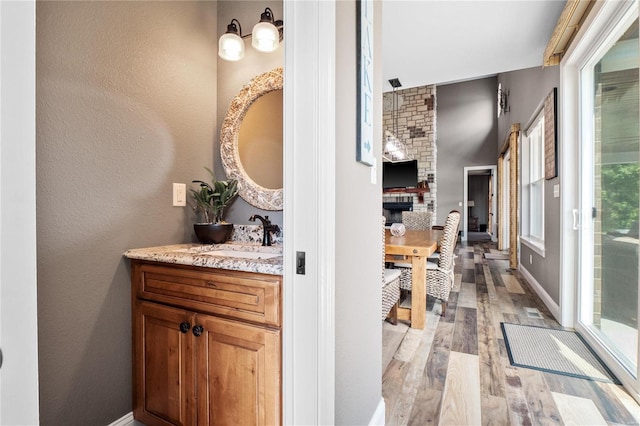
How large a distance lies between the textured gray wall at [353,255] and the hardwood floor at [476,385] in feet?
1.50

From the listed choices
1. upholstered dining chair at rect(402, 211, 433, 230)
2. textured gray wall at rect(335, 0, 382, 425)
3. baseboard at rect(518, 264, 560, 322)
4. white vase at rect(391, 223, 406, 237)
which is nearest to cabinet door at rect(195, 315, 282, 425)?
textured gray wall at rect(335, 0, 382, 425)

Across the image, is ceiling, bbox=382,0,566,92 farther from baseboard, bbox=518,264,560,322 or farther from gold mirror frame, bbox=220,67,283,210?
baseboard, bbox=518,264,560,322

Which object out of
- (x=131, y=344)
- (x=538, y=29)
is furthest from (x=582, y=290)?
(x=131, y=344)

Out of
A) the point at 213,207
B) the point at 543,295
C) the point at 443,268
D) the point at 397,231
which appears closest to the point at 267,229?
the point at 213,207

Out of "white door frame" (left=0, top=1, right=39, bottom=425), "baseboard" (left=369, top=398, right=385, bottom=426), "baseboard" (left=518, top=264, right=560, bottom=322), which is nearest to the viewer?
"white door frame" (left=0, top=1, right=39, bottom=425)

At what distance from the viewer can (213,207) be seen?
1669mm

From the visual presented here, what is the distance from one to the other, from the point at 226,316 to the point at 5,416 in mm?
778

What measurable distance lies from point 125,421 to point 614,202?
3.10 m

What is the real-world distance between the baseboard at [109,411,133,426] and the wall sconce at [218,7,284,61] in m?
1.87

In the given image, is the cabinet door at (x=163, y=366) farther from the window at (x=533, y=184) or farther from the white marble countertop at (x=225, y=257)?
the window at (x=533, y=184)

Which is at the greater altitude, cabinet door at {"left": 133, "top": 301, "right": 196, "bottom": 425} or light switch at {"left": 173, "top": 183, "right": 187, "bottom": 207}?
light switch at {"left": 173, "top": 183, "right": 187, "bottom": 207}

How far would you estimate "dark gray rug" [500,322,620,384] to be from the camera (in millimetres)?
1897

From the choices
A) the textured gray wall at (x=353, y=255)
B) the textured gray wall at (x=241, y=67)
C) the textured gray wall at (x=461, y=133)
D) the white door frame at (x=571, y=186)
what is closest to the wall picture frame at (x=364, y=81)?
the textured gray wall at (x=353, y=255)

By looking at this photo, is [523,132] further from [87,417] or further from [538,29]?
[87,417]
